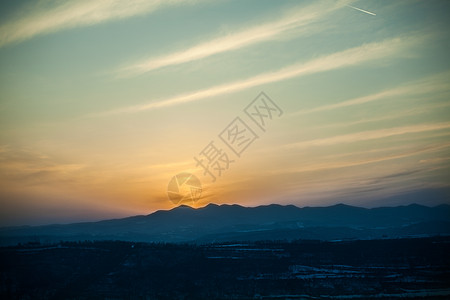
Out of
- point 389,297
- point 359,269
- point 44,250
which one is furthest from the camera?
point 44,250

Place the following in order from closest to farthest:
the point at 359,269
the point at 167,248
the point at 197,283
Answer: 1. the point at 197,283
2. the point at 359,269
3. the point at 167,248

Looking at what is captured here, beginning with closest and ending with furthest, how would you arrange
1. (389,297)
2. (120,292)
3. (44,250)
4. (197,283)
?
(389,297) → (120,292) → (197,283) → (44,250)

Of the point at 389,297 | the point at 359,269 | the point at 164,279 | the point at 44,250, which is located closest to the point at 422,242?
the point at 359,269

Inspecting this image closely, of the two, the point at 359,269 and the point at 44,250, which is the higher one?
the point at 44,250

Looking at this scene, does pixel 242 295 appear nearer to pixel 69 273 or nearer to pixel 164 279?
pixel 164 279

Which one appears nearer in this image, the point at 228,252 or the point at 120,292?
the point at 120,292

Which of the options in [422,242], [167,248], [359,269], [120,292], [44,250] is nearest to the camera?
[120,292]

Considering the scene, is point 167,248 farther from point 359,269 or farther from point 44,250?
point 359,269

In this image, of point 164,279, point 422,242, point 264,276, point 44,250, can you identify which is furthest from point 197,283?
point 422,242

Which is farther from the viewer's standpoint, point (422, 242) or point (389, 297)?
point (422, 242)
